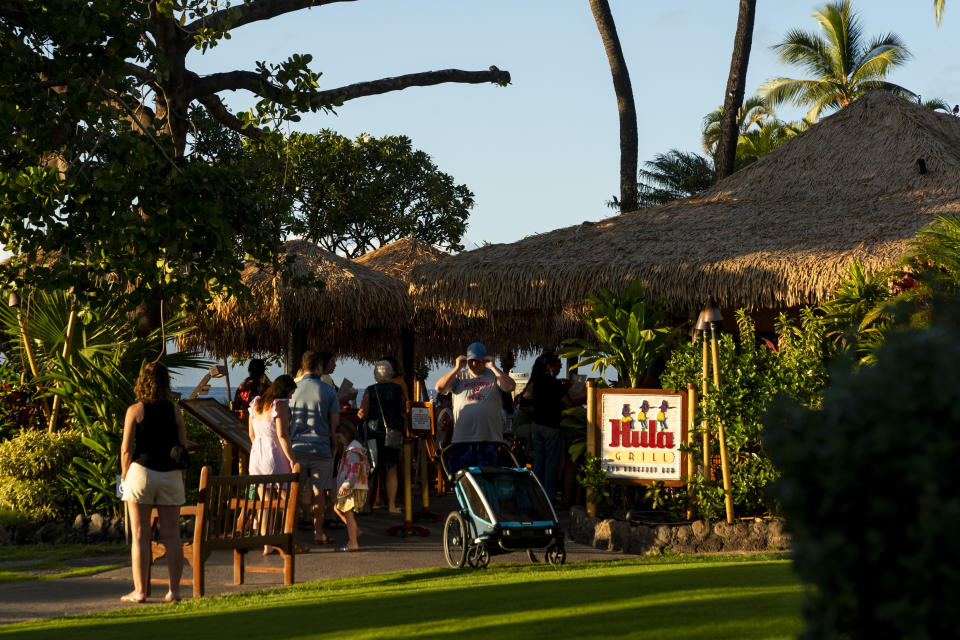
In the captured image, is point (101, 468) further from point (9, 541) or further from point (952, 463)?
point (952, 463)

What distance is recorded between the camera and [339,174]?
37.9 metres

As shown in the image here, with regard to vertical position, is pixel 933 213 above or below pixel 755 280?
above

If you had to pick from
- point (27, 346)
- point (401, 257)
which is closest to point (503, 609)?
point (27, 346)

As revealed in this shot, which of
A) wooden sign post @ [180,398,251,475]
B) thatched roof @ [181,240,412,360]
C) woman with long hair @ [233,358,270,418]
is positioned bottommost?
wooden sign post @ [180,398,251,475]

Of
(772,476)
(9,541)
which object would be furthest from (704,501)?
(9,541)

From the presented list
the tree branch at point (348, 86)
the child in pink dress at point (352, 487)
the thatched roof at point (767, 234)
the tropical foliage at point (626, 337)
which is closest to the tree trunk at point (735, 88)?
the thatched roof at point (767, 234)

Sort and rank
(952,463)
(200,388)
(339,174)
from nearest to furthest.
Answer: (952,463) < (200,388) < (339,174)

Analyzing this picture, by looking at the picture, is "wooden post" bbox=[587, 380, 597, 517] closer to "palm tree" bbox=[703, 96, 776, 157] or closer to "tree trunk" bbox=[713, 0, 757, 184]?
"tree trunk" bbox=[713, 0, 757, 184]

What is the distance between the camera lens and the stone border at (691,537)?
973cm

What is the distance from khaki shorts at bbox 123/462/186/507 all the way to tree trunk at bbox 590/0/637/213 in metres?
13.5

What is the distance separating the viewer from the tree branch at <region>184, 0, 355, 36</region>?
40.8 feet

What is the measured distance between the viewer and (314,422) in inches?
394

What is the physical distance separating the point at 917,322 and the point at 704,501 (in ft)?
8.36

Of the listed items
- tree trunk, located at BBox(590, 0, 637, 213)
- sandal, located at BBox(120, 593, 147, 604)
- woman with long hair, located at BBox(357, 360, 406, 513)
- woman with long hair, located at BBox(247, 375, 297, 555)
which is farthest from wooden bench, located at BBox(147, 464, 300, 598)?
tree trunk, located at BBox(590, 0, 637, 213)
